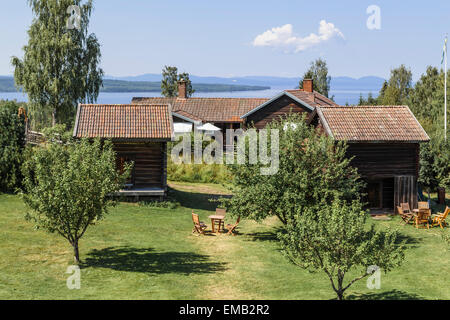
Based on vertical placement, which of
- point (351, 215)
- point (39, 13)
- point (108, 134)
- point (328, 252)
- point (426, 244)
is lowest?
point (426, 244)

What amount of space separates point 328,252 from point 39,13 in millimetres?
38178

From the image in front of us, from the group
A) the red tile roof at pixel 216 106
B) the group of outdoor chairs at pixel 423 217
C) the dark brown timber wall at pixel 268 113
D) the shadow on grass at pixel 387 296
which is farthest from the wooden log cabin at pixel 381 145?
the red tile roof at pixel 216 106

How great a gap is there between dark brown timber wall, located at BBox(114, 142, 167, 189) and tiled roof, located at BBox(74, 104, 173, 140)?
733mm

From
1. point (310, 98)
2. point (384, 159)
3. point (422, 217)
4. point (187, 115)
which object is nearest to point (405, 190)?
point (384, 159)

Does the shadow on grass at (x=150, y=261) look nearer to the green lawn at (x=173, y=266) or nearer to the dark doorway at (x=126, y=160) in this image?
the green lawn at (x=173, y=266)

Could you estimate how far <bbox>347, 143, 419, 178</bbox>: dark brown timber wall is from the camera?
86.8 ft

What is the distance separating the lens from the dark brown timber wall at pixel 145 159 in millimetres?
26406

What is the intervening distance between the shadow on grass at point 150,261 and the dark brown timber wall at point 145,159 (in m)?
7.99

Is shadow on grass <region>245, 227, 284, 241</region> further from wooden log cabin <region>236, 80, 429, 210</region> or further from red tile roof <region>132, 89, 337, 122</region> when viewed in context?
red tile roof <region>132, 89, 337, 122</region>

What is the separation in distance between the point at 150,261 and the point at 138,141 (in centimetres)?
978

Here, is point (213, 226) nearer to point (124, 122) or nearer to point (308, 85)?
point (124, 122)

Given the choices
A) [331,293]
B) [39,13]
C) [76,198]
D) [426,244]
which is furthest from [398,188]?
[39,13]

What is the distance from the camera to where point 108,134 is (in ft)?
85.1
